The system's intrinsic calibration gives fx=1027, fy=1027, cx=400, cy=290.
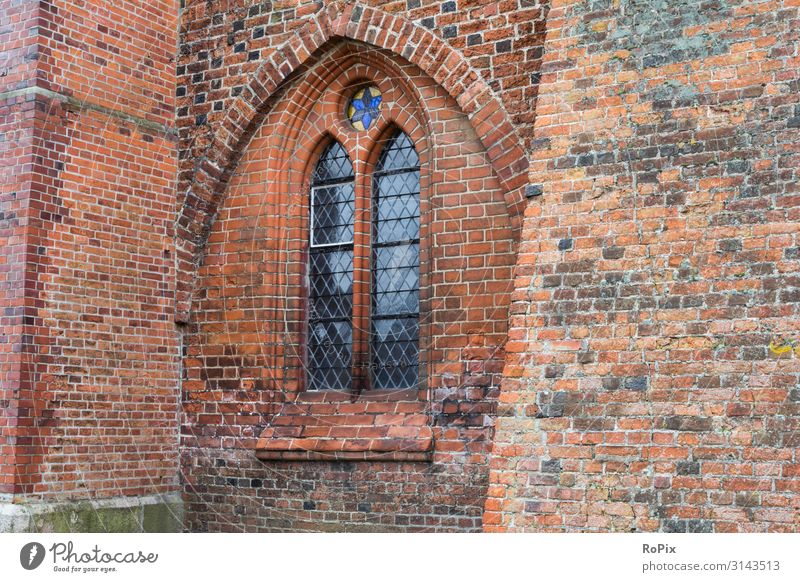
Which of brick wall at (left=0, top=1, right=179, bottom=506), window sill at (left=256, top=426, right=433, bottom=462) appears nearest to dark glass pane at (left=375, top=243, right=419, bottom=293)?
window sill at (left=256, top=426, right=433, bottom=462)

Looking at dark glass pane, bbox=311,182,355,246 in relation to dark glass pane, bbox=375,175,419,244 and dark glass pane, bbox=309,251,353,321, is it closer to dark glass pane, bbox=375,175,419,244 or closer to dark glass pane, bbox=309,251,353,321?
dark glass pane, bbox=309,251,353,321

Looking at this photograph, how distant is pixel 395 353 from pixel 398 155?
5.63ft

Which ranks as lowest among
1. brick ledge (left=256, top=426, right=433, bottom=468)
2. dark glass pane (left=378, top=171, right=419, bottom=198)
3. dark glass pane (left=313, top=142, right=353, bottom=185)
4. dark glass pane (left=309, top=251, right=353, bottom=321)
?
brick ledge (left=256, top=426, right=433, bottom=468)

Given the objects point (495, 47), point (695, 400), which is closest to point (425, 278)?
point (495, 47)

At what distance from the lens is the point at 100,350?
8.75 m

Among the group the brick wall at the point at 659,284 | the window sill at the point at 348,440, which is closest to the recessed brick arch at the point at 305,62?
the brick wall at the point at 659,284

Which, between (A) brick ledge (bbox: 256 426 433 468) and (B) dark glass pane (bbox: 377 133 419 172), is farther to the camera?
(B) dark glass pane (bbox: 377 133 419 172)

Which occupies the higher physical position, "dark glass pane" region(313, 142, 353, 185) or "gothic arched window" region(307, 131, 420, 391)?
"dark glass pane" region(313, 142, 353, 185)

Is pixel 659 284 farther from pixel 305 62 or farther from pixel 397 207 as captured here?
pixel 305 62

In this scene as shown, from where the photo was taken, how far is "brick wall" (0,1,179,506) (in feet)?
27.1

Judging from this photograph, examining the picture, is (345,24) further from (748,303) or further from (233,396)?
(748,303)

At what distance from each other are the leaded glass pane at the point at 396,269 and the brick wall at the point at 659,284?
233 cm

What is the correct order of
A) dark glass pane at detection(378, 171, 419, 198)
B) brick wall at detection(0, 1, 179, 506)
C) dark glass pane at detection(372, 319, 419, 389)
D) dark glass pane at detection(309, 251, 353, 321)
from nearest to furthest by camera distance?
brick wall at detection(0, 1, 179, 506) < dark glass pane at detection(372, 319, 419, 389) < dark glass pane at detection(378, 171, 419, 198) < dark glass pane at detection(309, 251, 353, 321)

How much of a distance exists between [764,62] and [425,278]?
10.7ft
